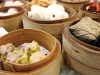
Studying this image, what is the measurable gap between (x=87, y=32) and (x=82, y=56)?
0.96 feet

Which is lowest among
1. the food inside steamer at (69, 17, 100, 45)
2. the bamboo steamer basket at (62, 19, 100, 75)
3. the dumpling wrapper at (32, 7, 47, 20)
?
the bamboo steamer basket at (62, 19, 100, 75)

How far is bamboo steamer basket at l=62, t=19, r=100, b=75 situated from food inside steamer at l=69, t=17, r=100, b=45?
0.09 metres

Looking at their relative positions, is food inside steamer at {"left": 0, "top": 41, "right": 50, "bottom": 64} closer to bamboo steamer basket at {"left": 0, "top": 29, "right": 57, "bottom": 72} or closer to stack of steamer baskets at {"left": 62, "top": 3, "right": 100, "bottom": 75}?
bamboo steamer basket at {"left": 0, "top": 29, "right": 57, "bottom": 72}

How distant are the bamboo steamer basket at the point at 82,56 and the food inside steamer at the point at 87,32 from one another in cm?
9

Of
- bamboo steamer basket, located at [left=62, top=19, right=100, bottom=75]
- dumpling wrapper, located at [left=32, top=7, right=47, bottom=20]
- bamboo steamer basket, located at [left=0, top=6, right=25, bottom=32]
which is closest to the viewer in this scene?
bamboo steamer basket, located at [left=62, top=19, right=100, bottom=75]

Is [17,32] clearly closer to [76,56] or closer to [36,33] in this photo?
[36,33]

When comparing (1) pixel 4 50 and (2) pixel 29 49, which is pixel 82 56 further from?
(1) pixel 4 50

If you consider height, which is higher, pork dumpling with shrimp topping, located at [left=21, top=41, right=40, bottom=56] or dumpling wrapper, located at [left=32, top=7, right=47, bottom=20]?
dumpling wrapper, located at [left=32, top=7, right=47, bottom=20]

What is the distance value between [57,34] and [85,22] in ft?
1.43

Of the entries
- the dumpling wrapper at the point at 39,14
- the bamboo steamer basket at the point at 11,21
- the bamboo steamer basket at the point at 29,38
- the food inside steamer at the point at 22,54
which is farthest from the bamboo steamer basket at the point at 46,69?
the bamboo steamer basket at the point at 11,21

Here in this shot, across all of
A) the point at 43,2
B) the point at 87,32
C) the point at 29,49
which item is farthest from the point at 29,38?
the point at 43,2

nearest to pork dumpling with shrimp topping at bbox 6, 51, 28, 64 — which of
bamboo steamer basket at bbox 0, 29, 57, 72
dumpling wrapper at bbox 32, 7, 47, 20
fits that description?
bamboo steamer basket at bbox 0, 29, 57, 72

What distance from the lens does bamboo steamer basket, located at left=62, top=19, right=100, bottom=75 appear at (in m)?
0.93

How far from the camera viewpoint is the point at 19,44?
1.45 metres
